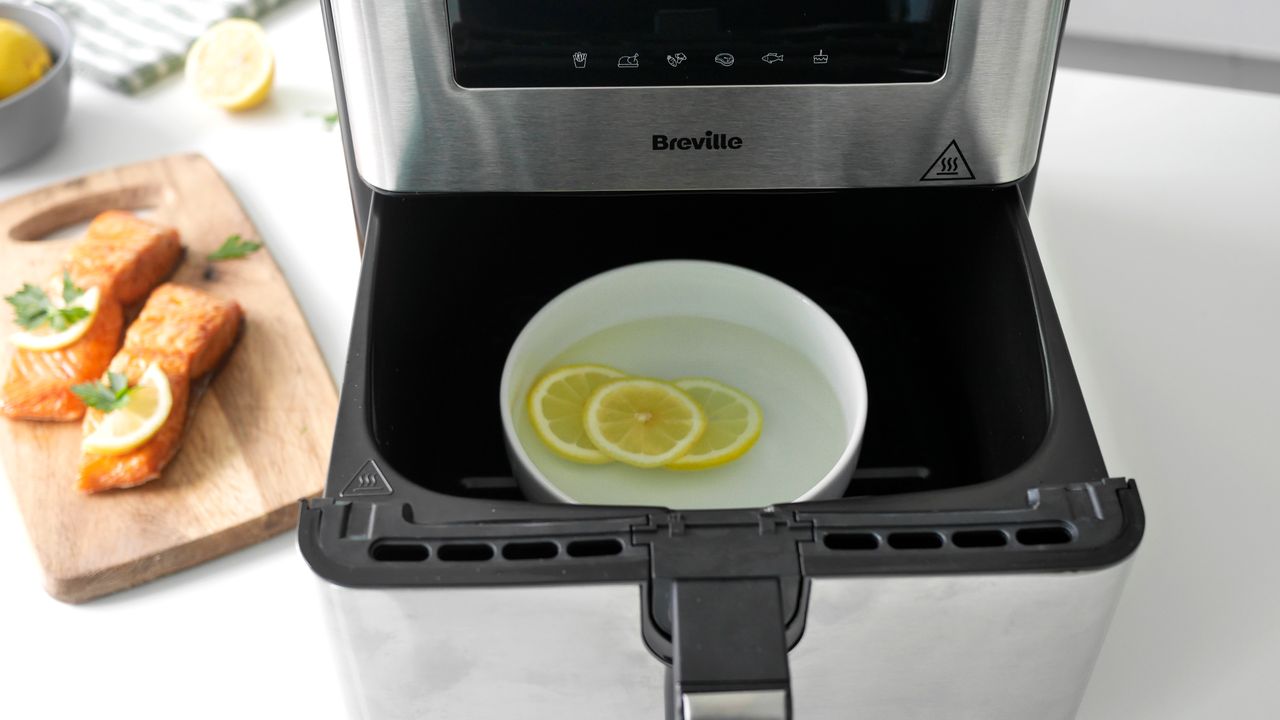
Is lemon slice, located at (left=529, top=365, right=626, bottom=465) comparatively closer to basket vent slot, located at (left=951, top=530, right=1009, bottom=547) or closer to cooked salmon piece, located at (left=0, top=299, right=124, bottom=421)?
basket vent slot, located at (left=951, top=530, right=1009, bottom=547)

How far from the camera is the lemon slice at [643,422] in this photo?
60 cm

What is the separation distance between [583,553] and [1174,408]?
0.50 meters

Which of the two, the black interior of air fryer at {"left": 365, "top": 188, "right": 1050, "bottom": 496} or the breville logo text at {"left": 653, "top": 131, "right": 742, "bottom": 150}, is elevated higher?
the breville logo text at {"left": 653, "top": 131, "right": 742, "bottom": 150}

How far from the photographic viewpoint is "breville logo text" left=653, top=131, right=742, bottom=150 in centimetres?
60

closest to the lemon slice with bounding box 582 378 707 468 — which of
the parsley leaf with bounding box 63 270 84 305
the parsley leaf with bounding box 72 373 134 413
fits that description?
the parsley leaf with bounding box 72 373 134 413

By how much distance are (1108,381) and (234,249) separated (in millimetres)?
658

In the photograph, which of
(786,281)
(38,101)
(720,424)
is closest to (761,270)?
(786,281)

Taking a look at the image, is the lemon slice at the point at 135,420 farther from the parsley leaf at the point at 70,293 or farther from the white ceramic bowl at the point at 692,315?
the white ceramic bowl at the point at 692,315

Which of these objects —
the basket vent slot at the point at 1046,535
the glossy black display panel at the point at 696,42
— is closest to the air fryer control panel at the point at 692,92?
the glossy black display panel at the point at 696,42

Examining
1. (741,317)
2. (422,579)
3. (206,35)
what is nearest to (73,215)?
(206,35)

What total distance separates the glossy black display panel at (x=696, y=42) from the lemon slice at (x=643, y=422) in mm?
163

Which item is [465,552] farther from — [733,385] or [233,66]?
[233,66]

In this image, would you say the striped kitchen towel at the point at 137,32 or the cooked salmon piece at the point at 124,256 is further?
the striped kitchen towel at the point at 137,32

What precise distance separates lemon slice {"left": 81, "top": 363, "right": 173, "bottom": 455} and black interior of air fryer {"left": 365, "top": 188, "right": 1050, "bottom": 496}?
0.25m
